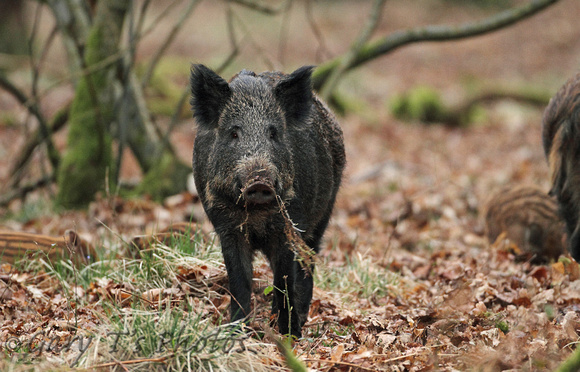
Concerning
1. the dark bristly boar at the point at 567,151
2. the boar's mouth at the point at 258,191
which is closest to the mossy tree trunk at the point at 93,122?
the boar's mouth at the point at 258,191

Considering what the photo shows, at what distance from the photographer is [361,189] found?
37.1ft

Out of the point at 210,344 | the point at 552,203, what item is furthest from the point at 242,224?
the point at 552,203

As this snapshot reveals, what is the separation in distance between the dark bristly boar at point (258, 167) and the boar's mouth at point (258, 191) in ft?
0.40

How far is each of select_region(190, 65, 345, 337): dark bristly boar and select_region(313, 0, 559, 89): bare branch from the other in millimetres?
3837

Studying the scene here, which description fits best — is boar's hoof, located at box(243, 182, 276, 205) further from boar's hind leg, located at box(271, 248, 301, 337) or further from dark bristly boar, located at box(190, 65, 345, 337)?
boar's hind leg, located at box(271, 248, 301, 337)

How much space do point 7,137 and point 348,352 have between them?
44.7 feet

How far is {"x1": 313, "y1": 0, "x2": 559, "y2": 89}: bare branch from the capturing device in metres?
8.25

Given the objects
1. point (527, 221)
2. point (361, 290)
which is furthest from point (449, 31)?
point (361, 290)

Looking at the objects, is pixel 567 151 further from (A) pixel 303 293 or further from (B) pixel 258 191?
(B) pixel 258 191

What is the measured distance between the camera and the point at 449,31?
8.73 metres

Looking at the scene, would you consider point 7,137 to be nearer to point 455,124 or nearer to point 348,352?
point 455,124

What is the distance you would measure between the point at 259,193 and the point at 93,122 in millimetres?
5855

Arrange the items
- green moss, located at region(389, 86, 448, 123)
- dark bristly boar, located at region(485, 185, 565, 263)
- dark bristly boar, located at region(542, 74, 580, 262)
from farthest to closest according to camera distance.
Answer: green moss, located at region(389, 86, 448, 123), dark bristly boar, located at region(485, 185, 565, 263), dark bristly boar, located at region(542, 74, 580, 262)

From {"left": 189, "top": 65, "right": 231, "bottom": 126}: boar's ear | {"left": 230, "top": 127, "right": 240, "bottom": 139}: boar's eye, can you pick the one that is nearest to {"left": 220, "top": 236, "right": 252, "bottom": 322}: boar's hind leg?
{"left": 230, "top": 127, "right": 240, "bottom": 139}: boar's eye
